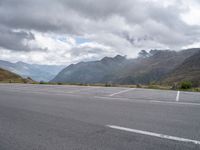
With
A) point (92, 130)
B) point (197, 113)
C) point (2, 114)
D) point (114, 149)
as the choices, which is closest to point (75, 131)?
point (92, 130)

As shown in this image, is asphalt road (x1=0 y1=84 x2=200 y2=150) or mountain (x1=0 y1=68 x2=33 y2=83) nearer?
asphalt road (x1=0 y1=84 x2=200 y2=150)

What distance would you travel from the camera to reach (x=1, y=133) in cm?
594

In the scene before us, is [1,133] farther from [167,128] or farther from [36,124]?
[167,128]

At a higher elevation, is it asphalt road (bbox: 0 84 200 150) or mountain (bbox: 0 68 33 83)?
mountain (bbox: 0 68 33 83)

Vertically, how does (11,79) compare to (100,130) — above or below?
above

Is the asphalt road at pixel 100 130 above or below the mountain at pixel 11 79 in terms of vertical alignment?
below

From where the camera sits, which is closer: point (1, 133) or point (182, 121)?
point (1, 133)

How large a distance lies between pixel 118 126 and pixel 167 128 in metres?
1.29

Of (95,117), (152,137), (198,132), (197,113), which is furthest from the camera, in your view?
(197,113)

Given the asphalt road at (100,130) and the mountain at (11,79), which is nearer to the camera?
the asphalt road at (100,130)

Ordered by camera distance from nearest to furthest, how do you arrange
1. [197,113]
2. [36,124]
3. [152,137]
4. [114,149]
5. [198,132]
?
1. [114,149]
2. [152,137]
3. [198,132]
4. [36,124]
5. [197,113]

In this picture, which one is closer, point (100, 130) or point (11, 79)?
point (100, 130)

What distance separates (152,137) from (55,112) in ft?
14.4

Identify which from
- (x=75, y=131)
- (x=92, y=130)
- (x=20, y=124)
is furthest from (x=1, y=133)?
(x=92, y=130)
